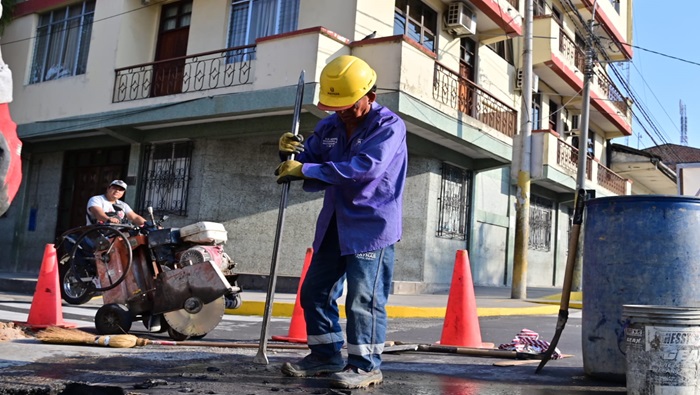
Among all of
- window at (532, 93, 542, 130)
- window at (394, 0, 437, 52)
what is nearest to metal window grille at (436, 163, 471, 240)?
window at (394, 0, 437, 52)

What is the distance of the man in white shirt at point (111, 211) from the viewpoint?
7190 millimetres

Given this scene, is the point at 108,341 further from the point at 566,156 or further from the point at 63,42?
the point at 566,156

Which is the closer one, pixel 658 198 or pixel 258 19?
pixel 658 198

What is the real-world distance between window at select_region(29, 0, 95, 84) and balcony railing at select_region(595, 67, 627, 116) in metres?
15.9

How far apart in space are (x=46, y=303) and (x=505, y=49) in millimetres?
14972

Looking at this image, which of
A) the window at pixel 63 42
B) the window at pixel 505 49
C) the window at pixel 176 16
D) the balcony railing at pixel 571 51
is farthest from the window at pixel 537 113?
the window at pixel 63 42

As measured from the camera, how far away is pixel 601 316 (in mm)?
4102

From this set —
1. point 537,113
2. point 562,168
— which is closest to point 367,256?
point 562,168

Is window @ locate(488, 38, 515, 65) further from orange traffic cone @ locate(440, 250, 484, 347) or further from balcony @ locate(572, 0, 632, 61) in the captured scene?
orange traffic cone @ locate(440, 250, 484, 347)

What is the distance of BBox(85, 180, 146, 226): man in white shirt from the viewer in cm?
719

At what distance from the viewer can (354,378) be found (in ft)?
11.7

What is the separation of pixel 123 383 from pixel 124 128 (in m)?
12.2

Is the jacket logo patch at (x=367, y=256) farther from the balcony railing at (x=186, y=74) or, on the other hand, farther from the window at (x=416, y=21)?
the window at (x=416, y=21)

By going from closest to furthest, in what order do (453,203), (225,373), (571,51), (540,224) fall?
(225,373) → (453,203) → (540,224) → (571,51)
